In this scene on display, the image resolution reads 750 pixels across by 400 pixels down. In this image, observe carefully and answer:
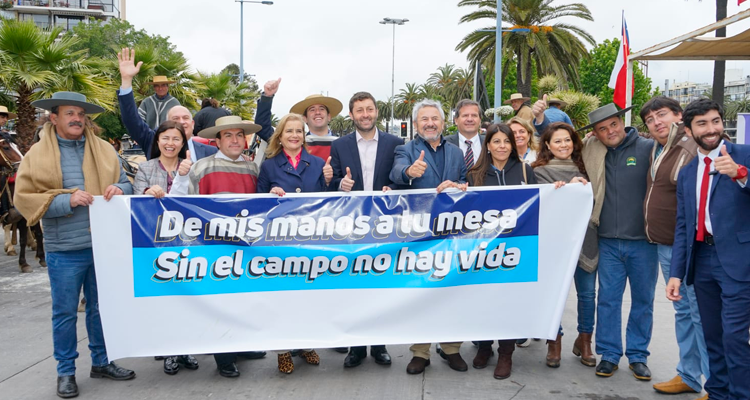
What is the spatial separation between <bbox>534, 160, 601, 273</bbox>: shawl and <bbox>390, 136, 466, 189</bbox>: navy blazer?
670mm

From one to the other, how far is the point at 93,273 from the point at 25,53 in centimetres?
989

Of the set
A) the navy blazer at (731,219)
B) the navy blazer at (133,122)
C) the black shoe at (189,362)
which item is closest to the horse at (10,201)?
the navy blazer at (133,122)

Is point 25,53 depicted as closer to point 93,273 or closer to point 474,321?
point 93,273

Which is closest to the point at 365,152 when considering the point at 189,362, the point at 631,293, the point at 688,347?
the point at 189,362

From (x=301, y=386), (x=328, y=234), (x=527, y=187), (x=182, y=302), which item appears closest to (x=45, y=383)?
(x=182, y=302)

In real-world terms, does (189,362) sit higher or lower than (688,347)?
lower

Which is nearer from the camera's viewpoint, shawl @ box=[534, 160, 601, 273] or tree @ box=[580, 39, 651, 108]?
shawl @ box=[534, 160, 601, 273]

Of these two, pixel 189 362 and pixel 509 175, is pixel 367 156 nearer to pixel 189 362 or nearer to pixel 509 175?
pixel 509 175

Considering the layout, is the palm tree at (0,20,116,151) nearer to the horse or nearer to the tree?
the horse

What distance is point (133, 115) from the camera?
17.7ft

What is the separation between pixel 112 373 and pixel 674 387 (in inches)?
160

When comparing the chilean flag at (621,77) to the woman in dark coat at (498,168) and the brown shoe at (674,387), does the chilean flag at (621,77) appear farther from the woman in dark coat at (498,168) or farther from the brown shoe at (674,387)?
the brown shoe at (674,387)

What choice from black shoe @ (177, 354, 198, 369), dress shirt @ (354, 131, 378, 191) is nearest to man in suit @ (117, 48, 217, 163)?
dress shirt @ (354, 131, 378, 191)

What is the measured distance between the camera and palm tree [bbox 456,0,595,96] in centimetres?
2783
